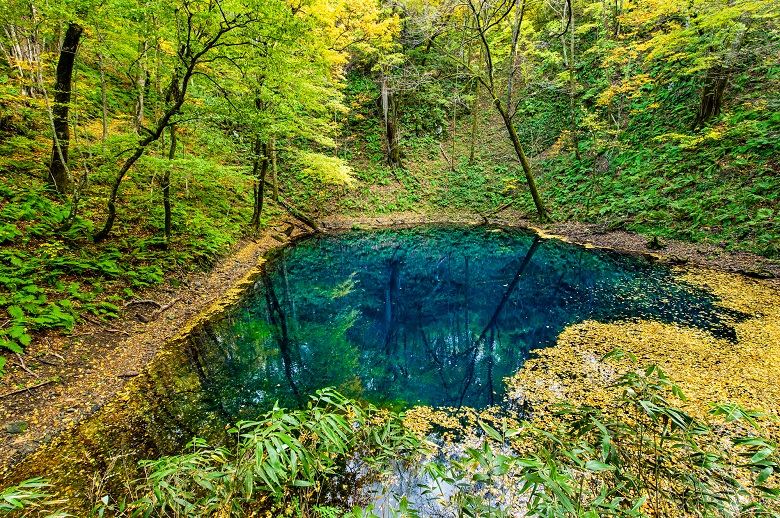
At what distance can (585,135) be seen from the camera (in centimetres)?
1766

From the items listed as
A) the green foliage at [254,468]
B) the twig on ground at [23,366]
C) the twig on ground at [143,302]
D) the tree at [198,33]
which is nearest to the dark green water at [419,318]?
the twig on ground at [143,302]

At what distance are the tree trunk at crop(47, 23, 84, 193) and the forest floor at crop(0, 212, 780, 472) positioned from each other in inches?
149

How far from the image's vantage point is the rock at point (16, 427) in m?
4.12

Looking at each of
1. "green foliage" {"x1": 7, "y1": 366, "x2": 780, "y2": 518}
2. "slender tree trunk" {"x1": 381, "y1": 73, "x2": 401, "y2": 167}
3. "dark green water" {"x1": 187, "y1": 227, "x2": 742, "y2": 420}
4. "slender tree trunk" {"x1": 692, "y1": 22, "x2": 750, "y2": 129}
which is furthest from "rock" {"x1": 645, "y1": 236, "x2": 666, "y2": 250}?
"slender tree trunk" {"x1": 381, "y1": 73, "x2": 401, "y2": 167}

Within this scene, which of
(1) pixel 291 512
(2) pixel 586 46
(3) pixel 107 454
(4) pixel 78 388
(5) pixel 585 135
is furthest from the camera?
(2) pixel 586 46

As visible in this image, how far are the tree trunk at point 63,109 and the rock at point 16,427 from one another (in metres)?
6.15

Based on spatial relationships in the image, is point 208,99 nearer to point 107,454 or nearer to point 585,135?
point 107,454

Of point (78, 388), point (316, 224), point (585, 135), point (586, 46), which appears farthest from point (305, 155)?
point (586, 46)

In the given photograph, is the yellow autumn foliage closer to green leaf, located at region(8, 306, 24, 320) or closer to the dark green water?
the dark green water

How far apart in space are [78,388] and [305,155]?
10201 millimetres

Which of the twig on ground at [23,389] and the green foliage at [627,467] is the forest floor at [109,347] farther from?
the green foliage at [627,467]

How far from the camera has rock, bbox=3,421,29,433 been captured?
412 centimetres

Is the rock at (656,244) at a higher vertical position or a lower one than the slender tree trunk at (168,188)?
lower

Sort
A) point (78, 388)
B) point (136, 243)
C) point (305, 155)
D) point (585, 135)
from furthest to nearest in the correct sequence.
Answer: point (585, 135), point (305, 155), point (136, 243), point (78, 388)
